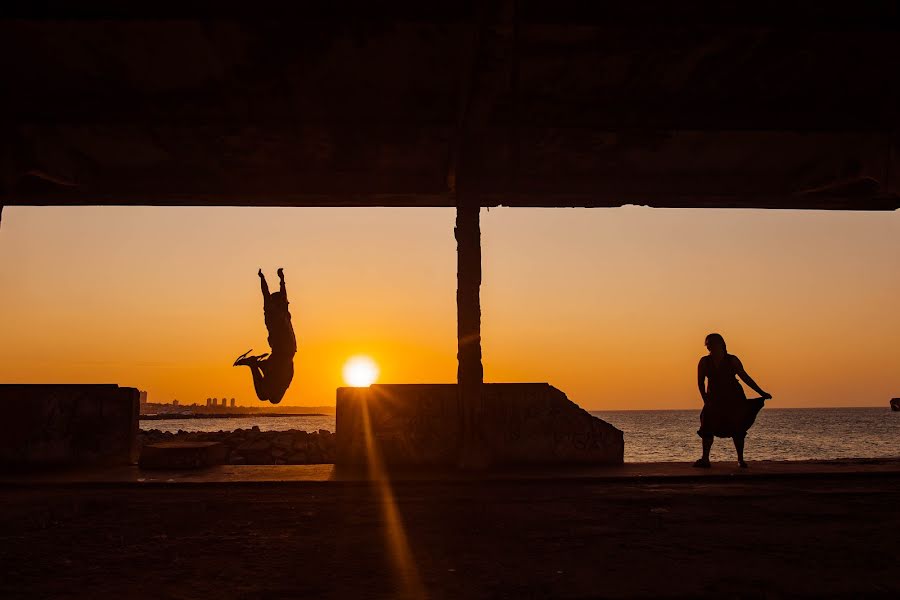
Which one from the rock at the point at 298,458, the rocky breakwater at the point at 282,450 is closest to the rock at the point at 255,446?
the rocky breakwater at the point at 282,450

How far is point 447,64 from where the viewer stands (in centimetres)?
577

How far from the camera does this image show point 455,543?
11.3 feet

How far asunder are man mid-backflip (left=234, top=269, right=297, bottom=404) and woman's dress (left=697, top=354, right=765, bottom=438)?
5.01 metres

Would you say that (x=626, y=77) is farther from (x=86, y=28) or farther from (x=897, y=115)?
(x=86, y=28)

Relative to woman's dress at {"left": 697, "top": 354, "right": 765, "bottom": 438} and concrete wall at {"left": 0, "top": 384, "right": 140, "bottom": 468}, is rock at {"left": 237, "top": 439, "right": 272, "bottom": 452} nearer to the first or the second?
concrete wall at {"left": 0, "top": 384, "right": 140, "bottom": 468}

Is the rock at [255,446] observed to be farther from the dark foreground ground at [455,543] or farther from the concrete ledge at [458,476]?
the dark foreground ground at [455,543]

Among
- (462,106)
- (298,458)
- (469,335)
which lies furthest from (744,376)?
(298,458)

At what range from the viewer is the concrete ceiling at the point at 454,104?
5.13 meters

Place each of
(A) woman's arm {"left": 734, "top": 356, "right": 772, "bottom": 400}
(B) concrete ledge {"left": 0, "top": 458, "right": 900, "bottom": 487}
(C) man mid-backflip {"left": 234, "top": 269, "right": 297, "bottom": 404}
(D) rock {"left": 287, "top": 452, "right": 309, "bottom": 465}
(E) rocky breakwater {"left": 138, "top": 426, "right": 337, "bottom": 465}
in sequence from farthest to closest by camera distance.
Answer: (E) rocky breakwater {"left": 138, "top": 426, "right": 337, "bottom": 465} → (D) rock {"left": 287, "top": 452, "right": 309, "bottom": 465} → (C) man mid-backflip {"left": 234, "top": 269, "right": 297, "bottom": 404} → (A) woman's arm {"left": 734, "top": 356, "right": 772, "bottom": 400} → (B) concrete ledge {"left": 0, "top": 458, "right": 900, "bottom": 487}

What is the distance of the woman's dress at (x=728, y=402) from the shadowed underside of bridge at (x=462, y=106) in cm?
220

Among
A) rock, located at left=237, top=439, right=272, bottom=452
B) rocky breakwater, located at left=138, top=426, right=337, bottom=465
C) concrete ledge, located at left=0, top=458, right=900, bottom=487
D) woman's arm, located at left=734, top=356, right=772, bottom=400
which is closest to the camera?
concrete ledge, located at left=0, top=458, right=900, bottom=487

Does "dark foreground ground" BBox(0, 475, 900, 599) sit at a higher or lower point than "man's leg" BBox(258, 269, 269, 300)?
lower

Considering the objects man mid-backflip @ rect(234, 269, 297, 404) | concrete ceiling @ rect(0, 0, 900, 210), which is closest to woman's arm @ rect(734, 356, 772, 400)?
concrete ceiling @ rect(0, 0, 900, 210)

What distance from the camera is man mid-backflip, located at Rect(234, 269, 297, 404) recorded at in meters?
7.91
